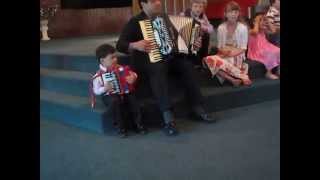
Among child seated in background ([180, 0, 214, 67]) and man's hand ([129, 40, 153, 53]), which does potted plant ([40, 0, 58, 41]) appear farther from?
man's hand ([129, 40, 153, 53])

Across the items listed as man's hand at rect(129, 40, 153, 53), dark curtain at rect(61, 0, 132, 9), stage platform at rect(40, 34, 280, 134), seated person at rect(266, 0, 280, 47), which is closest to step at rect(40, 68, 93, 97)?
stage platform at rect(40, 34, 280, 134)

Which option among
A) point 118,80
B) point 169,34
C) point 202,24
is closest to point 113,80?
point 118,80

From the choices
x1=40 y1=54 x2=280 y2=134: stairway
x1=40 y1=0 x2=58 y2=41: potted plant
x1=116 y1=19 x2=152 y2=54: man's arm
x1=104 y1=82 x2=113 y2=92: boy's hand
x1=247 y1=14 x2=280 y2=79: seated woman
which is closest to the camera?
x1=104 y1=82 x2=113 y2=92: boy's hand

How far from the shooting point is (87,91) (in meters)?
4.24

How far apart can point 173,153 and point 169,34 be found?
40.1 inches

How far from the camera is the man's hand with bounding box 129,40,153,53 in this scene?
3654 millimetres

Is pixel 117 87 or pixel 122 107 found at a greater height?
pixel 117 87

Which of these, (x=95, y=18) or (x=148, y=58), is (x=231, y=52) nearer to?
(x=148, y=58)

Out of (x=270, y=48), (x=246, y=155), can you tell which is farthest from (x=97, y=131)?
(x=270, y=48)

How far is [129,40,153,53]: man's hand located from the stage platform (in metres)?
0.29

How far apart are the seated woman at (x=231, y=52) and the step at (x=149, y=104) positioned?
13cm
